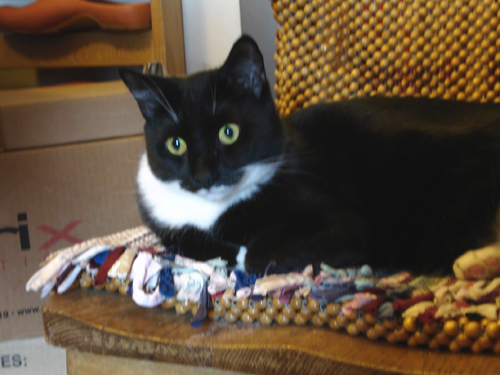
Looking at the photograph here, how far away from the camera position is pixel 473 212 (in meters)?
0.68

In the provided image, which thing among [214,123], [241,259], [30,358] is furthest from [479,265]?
[30,358]

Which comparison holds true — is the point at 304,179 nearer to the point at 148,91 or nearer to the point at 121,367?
the point at 148,91

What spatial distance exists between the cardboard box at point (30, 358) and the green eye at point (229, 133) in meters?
0.92

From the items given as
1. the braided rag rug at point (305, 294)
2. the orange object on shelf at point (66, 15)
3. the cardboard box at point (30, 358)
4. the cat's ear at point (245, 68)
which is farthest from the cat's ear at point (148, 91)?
the cardboard box at point (30, 358)

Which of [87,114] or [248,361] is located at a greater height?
[87,114]

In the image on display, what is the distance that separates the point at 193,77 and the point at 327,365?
60 cm

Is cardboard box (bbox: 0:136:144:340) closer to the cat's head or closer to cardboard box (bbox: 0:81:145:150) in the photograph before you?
cardboard box (bbox: 0:81:145:150)

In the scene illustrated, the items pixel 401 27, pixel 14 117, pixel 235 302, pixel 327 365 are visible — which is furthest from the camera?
pixel 14 117

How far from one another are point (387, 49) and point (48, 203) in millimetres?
1074

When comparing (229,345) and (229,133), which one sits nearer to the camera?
(229,345)

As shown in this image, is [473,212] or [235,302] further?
[473,212]

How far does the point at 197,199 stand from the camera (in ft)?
2.47

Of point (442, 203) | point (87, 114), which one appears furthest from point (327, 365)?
point (87, 114)

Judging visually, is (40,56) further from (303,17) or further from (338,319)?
(338,319)
